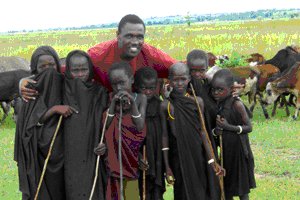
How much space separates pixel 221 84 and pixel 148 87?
85cm

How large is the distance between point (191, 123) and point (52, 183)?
137 cm

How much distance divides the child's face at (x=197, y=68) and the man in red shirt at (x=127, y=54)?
0.23 meters

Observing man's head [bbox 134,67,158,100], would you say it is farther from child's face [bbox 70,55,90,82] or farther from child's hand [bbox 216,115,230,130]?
child's hand [bbox 216,115,230,130]

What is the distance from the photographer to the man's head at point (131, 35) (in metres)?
4.79

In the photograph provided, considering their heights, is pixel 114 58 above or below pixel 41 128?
above

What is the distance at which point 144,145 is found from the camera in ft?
16.3

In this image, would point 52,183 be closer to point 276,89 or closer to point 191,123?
point 191,123

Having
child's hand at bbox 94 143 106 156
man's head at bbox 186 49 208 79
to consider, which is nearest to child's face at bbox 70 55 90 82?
child's hand at bbox 94 143 106 156

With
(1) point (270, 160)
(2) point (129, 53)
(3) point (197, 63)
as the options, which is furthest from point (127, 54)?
(1) point (270, 160)

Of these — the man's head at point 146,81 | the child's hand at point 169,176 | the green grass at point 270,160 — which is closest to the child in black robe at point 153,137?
the man's head at point 146,81

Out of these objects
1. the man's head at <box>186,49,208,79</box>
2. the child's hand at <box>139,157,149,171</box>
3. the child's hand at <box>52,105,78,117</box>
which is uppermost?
the man's head at <box>186,49,208,79</box>

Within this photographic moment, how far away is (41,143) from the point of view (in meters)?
4.70

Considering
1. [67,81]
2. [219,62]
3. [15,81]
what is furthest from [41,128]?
[219,62]

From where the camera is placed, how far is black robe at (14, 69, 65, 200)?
185 inches
